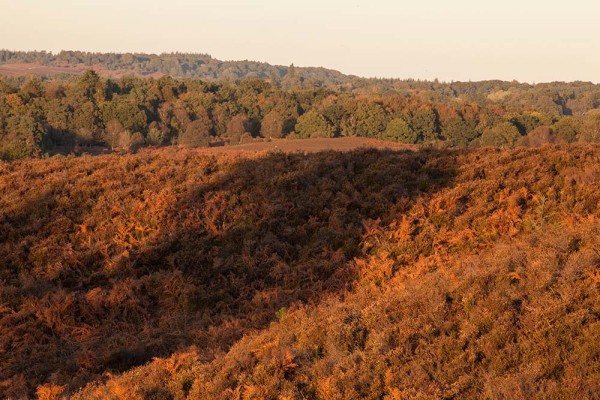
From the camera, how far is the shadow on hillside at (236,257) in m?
12.0

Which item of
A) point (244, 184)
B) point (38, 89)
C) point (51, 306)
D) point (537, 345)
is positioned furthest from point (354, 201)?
point (38, 89)

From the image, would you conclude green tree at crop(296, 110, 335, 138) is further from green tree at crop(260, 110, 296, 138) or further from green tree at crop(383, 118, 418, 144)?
green tree at crop(383, 118, 418, 144)

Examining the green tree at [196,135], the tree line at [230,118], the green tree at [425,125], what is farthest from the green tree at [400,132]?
the green tree at [196,135]

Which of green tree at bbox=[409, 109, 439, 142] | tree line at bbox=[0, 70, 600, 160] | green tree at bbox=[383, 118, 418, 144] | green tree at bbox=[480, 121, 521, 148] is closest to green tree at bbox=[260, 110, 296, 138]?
tree line at bbox=[0, 70, 600, 160]

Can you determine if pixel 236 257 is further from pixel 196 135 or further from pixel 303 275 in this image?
pixel 196 135

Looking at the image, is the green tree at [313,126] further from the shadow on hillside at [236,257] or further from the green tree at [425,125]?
the shadow on hillside at [236,257]

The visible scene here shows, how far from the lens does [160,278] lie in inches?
594

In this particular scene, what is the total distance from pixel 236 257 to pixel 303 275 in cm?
218

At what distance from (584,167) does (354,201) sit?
21.6ft

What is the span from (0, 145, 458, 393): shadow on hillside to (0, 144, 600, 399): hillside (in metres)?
0.06

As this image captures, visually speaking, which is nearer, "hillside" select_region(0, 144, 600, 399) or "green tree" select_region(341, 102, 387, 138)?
"hillside" select_region(0, 144, 600, 399)

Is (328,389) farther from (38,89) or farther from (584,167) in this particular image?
(38,89)

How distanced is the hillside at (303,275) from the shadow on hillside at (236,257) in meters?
0.06

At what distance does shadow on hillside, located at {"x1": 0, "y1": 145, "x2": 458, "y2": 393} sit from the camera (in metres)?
12.0
